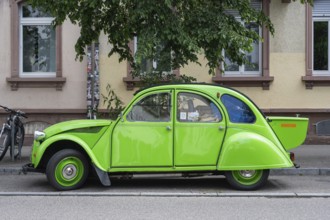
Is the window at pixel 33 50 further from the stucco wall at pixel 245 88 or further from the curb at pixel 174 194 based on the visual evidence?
the curb at pixel 174 194

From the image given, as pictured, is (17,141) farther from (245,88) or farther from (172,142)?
(245,88)

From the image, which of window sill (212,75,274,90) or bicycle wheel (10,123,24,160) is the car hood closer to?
bicycle wheel (10,123,24,160)

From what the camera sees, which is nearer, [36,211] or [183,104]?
[36,211]

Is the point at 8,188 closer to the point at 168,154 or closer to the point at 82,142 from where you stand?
the point at 82,142

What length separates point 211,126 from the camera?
26.5ft

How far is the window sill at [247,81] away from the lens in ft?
45.8

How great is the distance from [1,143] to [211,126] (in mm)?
5128

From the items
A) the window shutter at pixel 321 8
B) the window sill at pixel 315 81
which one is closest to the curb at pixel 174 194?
the window sill at pixel 315 81

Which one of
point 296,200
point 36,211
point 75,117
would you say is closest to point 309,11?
point 75,117

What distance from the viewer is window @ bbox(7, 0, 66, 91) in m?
14.0

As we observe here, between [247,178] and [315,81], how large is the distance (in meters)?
6.68

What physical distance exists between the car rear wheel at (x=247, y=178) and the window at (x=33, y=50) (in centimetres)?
718

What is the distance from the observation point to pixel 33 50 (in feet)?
47.5

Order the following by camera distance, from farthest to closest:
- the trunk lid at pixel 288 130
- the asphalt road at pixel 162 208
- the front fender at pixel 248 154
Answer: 1. the trunk lid at pixel 288 130
2. the front fender at pixel 248 154
3. the asphalt road at pixel 162 208
